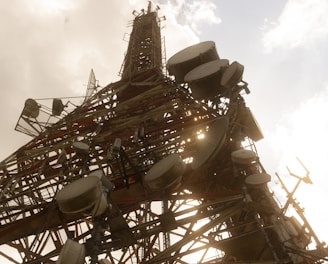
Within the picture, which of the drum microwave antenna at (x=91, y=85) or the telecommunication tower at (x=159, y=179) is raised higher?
the drum microwave antenna at (x=91, y=85)

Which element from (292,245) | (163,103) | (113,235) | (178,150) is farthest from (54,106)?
(292,245)

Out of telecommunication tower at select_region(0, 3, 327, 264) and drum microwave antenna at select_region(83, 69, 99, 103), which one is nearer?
telecommunication tower at select_region(0, 3, 327, 264)

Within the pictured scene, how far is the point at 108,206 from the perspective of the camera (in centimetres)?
703

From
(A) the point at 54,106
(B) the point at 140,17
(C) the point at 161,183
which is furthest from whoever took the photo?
(B) the point at 140,17

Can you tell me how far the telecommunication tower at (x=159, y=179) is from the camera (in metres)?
7.74

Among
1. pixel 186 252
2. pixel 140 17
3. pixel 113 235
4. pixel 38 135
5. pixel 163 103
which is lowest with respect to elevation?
pixel 186 252

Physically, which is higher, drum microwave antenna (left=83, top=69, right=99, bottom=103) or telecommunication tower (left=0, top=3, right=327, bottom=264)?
drum microwave antenna (left=83, top=69, right=99, bottom=103)

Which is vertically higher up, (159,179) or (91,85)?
(91,85)

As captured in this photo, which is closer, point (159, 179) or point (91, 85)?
point (159, 179)

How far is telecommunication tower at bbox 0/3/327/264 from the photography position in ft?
25.4

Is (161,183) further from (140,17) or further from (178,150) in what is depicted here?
(140,17)

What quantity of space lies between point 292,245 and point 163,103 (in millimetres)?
7649

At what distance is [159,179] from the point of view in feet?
25.4

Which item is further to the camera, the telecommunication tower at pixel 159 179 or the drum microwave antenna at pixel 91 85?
the drum microwave antenna at pixel 91 85
